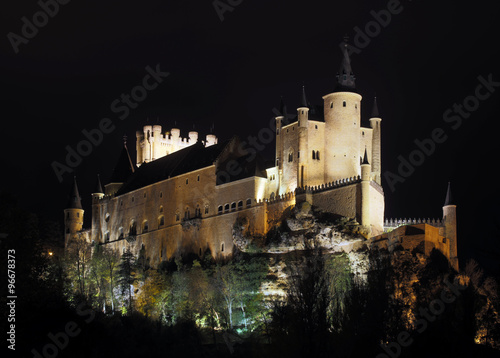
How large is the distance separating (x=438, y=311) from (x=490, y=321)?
8324 mm

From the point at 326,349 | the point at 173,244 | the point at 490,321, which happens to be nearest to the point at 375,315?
the point at 326,349

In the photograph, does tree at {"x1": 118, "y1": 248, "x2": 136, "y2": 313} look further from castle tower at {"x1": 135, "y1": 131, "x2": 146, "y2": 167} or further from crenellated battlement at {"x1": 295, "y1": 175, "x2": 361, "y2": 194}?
castle tower at {"x1": 135, "y1": 131, "x2": 146, "y2": 167}

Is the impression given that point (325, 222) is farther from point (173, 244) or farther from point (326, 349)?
point (326, 349)

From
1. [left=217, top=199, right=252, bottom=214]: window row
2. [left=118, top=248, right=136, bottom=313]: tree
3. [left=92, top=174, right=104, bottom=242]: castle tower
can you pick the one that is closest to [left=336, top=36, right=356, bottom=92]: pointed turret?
[left=217, top=199, right=252, bottom=214]: window row

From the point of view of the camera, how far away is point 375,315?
191 ft

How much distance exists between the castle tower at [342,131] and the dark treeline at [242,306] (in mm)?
9516

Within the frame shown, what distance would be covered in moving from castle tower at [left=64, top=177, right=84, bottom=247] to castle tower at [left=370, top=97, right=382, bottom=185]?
44.3 m

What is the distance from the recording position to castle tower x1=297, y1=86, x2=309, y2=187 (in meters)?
89.8

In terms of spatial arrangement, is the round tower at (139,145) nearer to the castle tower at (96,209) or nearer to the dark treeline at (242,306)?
Result: the castle tower at (96,209)

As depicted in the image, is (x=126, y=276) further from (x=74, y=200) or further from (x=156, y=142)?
(x=156, y=142)

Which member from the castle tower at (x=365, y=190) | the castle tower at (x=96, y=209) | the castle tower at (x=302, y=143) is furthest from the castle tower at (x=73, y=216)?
the castle tower at (x=365, y=190)

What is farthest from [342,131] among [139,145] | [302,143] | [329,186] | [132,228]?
[139,145]

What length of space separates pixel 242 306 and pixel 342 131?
19.3m

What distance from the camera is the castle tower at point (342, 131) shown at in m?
90.1
